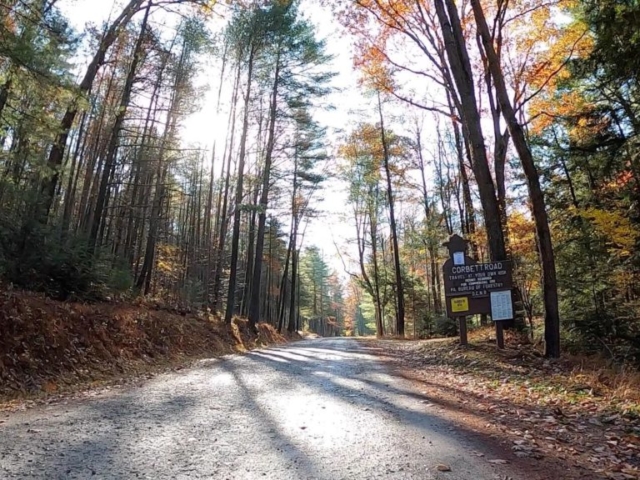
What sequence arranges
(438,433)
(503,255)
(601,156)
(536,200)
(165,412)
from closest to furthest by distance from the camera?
(438,433) → (165,412) → (536,200) → (503,255) → (601,156)

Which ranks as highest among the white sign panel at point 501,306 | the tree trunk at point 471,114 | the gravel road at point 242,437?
the tree trunk at point 471,114

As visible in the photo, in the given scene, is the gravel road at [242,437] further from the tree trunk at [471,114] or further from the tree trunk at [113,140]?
the tree trunk at [113,140]

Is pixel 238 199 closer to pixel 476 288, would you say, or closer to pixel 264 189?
pixel 264 189

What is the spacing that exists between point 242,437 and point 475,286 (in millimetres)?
6901

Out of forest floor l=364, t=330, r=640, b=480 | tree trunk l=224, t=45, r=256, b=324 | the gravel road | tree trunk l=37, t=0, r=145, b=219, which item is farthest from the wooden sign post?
tree trunk l=224, t=45, r=256, b=324

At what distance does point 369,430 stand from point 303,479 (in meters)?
1.34

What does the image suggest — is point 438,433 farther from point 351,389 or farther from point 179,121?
point 179,121

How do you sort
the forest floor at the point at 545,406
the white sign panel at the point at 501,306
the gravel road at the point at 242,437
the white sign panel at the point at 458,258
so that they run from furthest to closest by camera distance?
the white sign panel at the point at 458,258 < the white sign panel at the point at 501,306 < the forest floor at the point at 545,406 < the gravel road at the point at 242,437

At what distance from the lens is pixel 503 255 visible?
30.8ft

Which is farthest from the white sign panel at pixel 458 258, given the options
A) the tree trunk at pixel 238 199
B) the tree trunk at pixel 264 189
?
the tree trunk at pixel 264 189

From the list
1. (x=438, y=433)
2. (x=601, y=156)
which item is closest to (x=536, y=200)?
(x=601, y=156)

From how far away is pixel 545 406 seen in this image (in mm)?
5086

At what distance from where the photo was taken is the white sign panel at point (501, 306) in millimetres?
8781

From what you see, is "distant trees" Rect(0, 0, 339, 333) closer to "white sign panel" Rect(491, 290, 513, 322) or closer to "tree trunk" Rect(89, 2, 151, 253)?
"tree trunk" Rect(89, 2, 151, 253)
